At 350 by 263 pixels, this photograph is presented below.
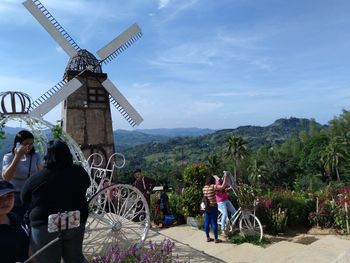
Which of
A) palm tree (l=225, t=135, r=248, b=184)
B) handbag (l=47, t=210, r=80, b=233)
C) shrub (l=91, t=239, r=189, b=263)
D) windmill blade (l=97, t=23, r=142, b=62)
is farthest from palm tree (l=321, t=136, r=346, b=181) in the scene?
handbag (l=47, t=210, r=80, b=233)

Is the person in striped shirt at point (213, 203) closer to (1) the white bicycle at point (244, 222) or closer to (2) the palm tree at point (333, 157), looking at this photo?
(1) the white bicycle at point (244, 222)

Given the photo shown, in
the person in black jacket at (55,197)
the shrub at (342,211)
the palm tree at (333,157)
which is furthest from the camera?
the palm tree at (333,157)

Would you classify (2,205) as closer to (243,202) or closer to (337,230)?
(243,202)

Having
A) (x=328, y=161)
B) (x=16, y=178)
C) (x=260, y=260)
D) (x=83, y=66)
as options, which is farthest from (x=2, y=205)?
(x=328, y=161)

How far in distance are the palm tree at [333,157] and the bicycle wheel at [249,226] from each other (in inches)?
1805

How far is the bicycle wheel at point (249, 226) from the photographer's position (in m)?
8.23

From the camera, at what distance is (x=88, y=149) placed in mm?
12500

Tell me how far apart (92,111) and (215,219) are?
22.6 feet

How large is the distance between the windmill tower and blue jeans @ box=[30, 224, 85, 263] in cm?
920

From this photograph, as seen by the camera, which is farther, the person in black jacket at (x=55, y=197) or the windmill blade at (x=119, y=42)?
the windmill blade at (x=119, y=42)

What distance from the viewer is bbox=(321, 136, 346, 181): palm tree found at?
166 feet

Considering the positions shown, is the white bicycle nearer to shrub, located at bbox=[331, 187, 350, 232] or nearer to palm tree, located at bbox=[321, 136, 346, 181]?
shrub, located at bbox=[331, 187, 350, 232]

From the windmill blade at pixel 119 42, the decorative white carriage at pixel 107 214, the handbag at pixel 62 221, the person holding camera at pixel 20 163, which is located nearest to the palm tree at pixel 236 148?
the windmill blade at pixel 119 42

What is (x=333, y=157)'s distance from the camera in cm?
5081
